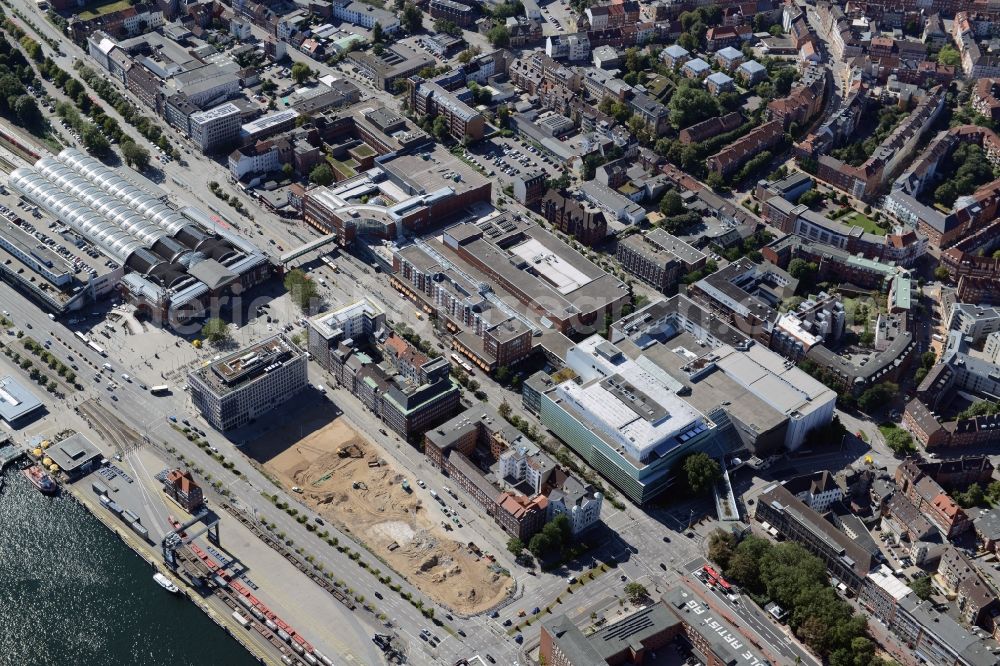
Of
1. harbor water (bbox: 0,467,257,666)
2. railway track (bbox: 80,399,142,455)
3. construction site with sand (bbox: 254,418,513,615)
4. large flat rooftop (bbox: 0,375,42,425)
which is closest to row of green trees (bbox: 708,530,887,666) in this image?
construction site with sand (bbox: 254,418,513,615)

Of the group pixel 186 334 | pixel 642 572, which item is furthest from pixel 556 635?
pixel 186 334

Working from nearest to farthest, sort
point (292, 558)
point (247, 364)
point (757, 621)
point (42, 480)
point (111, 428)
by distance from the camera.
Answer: point (757, 621), point (292, 558), point (42, 480), point (111, 428), point (247, 364)

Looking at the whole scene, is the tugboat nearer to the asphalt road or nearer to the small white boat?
the small white boat

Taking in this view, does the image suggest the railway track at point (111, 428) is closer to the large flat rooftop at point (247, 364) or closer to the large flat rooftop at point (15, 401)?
the large flat rooftop at point (15, 401)

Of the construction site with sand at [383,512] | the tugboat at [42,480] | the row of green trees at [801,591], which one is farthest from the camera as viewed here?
the tugboat at [42,480]

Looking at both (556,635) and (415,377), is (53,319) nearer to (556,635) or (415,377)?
(415,377)

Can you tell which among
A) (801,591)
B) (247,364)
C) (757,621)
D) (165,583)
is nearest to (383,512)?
(165,583)

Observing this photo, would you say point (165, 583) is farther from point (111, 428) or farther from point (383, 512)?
point (111, 428)

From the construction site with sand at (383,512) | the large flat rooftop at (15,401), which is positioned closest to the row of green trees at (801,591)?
the construction site with sand at (383,512)
